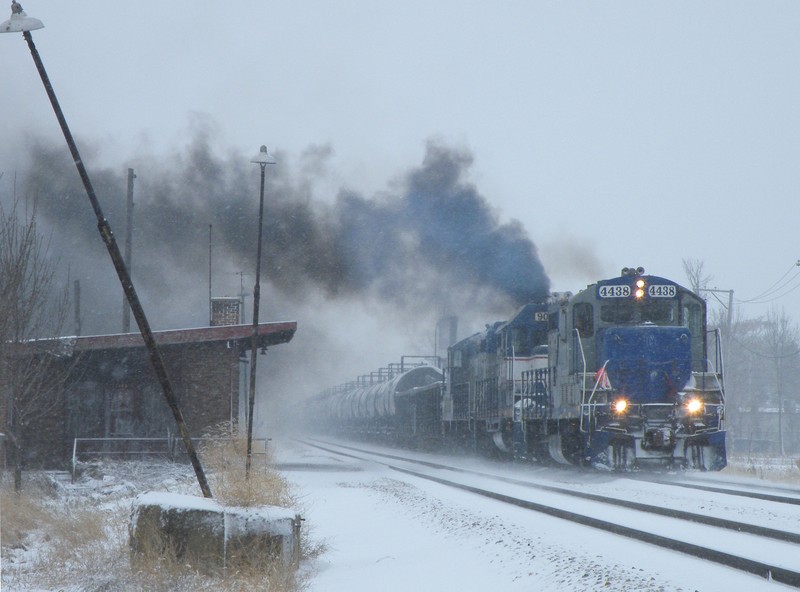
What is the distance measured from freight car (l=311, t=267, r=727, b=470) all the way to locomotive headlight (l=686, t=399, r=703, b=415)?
2 cm

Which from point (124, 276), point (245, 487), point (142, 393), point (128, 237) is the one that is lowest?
point (245, 487)

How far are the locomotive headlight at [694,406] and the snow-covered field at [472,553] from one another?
1965 mm

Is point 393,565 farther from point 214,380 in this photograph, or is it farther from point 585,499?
point 214,380

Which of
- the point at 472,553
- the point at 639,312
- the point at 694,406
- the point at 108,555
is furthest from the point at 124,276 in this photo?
the point at 639,312

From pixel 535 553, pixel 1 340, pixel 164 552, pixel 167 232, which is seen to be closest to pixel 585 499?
pixel 535 553

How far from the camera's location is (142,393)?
23953 millimetres

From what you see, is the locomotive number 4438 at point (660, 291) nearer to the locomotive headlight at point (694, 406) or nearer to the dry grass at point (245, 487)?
the locomotive headlight at point (694, 406)

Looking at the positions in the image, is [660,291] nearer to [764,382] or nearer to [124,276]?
[124,276]

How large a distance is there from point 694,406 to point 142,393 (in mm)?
14451

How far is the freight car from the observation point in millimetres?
15805

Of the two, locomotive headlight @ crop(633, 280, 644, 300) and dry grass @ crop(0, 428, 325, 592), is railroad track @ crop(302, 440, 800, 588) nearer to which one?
dry grass @ crop(0, 428, 325, 592)

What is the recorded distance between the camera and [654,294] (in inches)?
682

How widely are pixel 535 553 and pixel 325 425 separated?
5881 cm

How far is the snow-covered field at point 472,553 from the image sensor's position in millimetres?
7133
